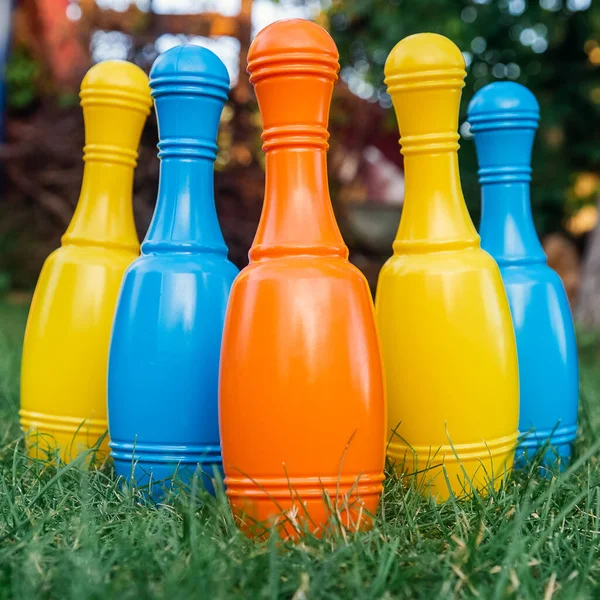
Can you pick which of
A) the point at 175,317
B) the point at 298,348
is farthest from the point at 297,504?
the point at 175,317

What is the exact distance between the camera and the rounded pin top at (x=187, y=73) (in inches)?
38.9

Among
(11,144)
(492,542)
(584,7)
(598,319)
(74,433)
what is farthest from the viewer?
(11,144)

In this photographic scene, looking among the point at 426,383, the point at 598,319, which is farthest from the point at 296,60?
the point at 598,319

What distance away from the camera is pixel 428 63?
0.98 meters

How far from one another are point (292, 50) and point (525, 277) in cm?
49

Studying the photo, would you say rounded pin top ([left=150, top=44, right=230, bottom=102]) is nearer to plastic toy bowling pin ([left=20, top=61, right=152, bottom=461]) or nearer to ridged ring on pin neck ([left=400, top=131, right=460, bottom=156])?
plastic toy bowling pin ([left=20, top=61, right=152, bottom=461])

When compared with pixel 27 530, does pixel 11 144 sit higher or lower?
higher

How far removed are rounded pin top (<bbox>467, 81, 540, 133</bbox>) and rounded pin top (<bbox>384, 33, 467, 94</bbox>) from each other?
17cm

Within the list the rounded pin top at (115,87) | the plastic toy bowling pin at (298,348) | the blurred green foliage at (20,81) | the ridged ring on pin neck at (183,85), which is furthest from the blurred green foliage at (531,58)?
the plastic toy bowling pin at (298,348)

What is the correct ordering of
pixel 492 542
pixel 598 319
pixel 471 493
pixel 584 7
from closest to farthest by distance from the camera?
1. pixel 492 542
2. pixel 471 493
3. pixel 598 319
4. pixel 584 7

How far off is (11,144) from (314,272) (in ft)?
14.7

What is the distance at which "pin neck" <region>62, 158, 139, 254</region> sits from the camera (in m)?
1.15

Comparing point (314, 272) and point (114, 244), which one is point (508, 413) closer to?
point (314, 272)

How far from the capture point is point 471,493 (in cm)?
97
